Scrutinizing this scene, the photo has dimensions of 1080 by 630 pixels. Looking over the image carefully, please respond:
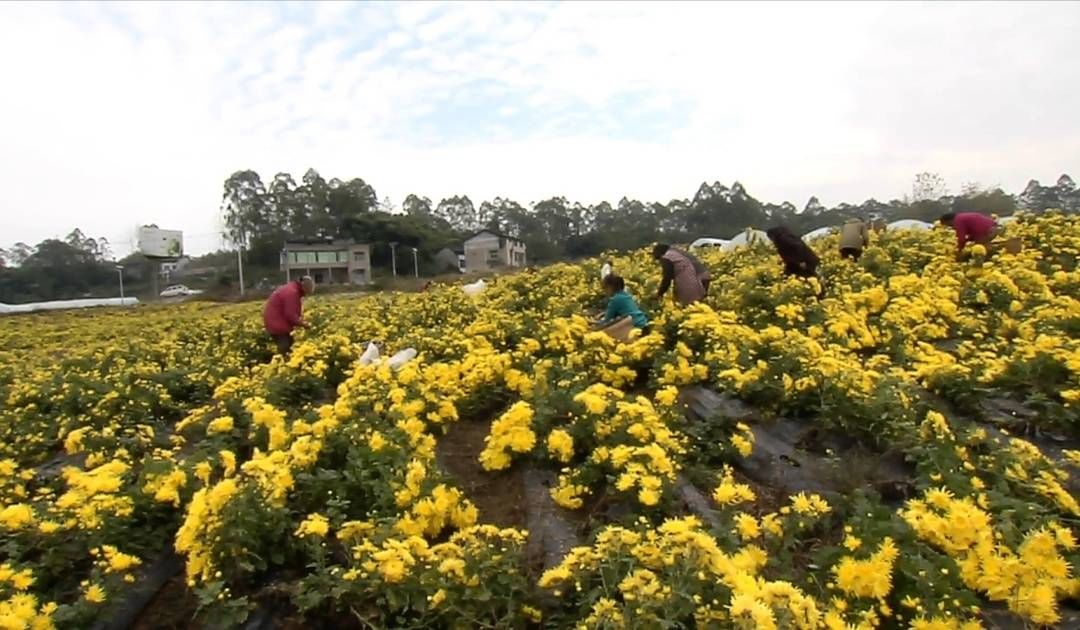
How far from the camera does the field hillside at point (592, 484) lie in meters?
2.91

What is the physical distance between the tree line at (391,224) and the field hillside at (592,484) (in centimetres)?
3456

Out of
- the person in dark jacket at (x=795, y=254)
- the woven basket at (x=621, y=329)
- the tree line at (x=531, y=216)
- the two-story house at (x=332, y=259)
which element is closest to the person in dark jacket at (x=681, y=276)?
the person in dark jacket at (x=795, y=254)

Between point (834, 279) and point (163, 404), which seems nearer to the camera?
point (163, 404)

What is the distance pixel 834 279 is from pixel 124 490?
767 cm

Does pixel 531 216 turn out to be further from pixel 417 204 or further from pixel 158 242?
pixel 158 242

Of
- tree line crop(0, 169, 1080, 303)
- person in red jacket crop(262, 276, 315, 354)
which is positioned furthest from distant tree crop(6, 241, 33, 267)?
person in red jacket crop(262, 276, 315, 354)

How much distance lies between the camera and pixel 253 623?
3342 millimetres

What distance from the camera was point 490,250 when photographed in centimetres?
6319

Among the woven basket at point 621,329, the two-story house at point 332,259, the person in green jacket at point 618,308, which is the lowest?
the woven basket at point 621,329

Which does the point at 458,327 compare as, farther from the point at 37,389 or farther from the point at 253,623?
the point at 253,623

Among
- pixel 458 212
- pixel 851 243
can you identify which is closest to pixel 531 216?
pixel 458 212

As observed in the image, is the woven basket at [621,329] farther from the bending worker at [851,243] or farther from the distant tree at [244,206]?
the distant tree at [244,206]

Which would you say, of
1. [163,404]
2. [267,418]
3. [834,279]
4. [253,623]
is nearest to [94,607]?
[253,623]

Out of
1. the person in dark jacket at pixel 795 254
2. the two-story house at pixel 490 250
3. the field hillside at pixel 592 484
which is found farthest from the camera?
the two-story house at pixel 490 250
